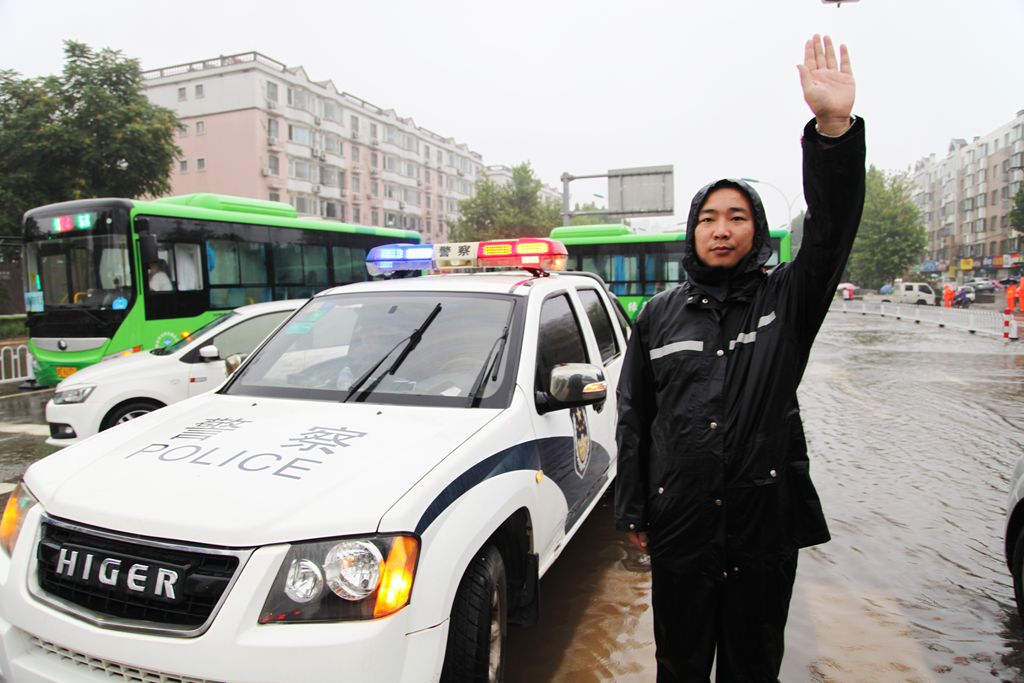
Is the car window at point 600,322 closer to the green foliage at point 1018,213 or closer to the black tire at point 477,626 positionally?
the black tire at point 477,626

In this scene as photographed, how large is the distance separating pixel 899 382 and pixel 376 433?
36.2ft

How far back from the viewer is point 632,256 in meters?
17.6

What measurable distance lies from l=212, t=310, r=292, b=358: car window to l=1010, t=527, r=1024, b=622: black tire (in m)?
6.12

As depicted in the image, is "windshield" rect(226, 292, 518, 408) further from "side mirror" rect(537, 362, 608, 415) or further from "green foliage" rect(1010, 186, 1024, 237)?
"green foliage" rect(1010, 186, 1024, 237)

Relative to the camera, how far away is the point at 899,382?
36.4 ft

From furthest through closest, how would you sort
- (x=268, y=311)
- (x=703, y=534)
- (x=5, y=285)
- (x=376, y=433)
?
(x=5, y=285), (x=268, y=311), (x=376, y=433), (x=703, y=534)

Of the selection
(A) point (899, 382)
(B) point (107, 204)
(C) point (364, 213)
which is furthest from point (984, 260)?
(B) point (107, 204)

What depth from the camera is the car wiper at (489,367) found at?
285 cm

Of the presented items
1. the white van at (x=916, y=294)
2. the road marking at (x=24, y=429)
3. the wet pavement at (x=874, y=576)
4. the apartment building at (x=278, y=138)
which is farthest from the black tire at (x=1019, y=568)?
the white van at (x=916, y=294)

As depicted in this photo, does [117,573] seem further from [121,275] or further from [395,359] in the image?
[121,275]

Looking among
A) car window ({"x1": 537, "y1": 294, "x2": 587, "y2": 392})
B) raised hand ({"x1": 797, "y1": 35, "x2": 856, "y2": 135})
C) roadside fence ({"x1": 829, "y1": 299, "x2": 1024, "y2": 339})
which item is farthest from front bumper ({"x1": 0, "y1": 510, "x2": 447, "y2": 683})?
roadside fence ({"x1": 829, "y1": 299, "x2": 1024, "y2": 339})

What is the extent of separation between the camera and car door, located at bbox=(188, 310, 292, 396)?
654 cm

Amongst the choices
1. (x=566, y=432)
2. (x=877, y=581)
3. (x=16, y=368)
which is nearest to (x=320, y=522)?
(x=566, y=432)

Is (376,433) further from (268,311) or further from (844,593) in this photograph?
(268,311)
